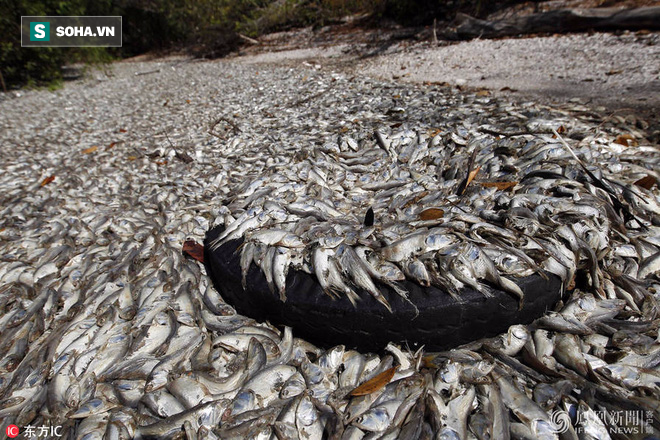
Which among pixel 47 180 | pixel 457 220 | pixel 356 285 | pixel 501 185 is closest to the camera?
pixel 356 285

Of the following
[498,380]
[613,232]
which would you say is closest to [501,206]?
[613,232]

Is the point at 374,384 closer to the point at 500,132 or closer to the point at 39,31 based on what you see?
the point at 500,132

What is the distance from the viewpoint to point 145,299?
2057mm

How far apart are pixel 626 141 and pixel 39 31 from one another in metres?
12.4

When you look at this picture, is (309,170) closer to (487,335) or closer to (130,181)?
(487,335)

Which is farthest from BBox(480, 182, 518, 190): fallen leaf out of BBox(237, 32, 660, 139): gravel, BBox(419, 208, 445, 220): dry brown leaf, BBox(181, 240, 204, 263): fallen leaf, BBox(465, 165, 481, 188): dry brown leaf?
BBox(237, 32, 660, 139): gravel

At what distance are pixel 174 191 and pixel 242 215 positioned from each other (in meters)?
1.49

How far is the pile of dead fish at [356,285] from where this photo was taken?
138cm

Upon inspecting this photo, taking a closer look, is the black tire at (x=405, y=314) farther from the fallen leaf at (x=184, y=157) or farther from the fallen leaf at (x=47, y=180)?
the fallen leaf at (x=47, y=180)

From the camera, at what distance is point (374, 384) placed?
147cm

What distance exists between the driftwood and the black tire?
738 cm

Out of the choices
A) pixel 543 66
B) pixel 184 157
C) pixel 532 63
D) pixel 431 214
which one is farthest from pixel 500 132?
pixel 532 63

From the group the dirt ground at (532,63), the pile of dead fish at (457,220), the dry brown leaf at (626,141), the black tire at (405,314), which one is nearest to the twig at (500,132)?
the pile of dead fish at (457,220)

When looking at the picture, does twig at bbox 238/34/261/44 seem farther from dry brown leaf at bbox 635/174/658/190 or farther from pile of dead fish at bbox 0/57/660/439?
dry brown leaf at bbox 635/174/658/190
